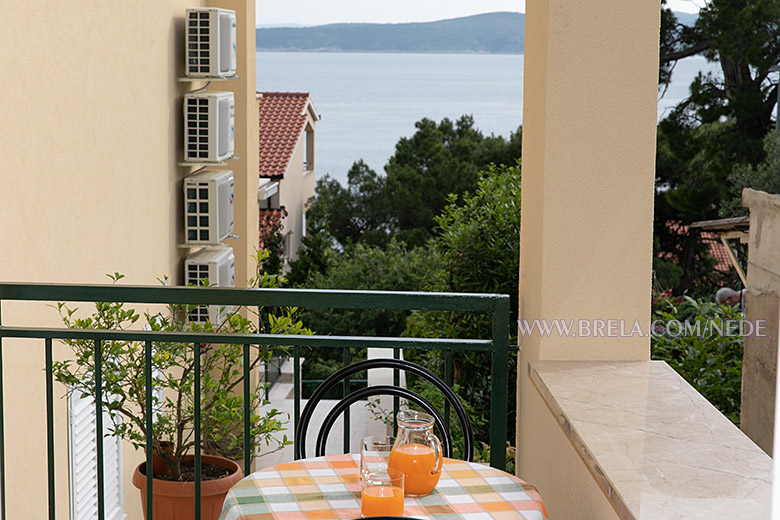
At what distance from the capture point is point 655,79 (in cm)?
226

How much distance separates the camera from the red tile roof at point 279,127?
17.8m

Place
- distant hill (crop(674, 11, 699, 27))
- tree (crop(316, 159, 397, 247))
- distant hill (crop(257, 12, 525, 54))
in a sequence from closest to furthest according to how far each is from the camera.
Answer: distant hill (crop(674, 11, 699, 27))
tree (crop(316, 159, 397, 247))
distant hill (crop(257, 12, 525, 54))

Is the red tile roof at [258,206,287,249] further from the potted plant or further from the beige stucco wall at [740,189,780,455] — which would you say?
the potted plant

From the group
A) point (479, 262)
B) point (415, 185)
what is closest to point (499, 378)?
point (479, 262)

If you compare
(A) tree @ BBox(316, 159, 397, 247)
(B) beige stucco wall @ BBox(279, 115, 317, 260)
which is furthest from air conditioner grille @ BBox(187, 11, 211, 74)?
(A) tree @ BBox(316, 159, 397, 247)

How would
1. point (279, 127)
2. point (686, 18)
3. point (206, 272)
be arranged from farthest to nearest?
point (279, 127)
point (686, 18)
point (206, 272)

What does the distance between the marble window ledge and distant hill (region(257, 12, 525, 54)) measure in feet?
112

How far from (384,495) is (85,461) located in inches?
137

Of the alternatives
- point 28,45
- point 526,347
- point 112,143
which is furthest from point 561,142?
point 112,143

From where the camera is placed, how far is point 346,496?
5.38ft

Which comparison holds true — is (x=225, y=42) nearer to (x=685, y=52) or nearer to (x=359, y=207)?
(x=685, y=52)

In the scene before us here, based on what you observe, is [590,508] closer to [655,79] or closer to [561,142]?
[561,142]

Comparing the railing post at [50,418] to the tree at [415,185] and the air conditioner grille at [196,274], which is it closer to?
the air conditioner grille at [196,274]

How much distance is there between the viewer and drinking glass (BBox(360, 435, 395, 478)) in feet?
5.22
